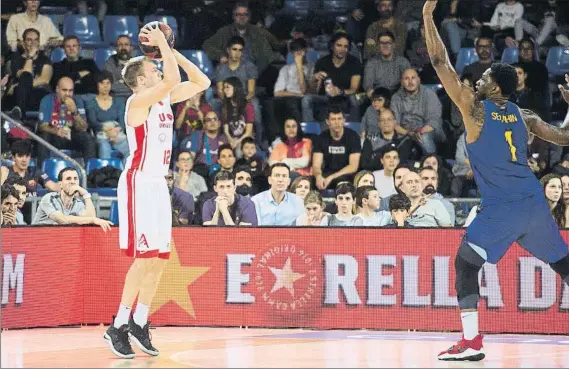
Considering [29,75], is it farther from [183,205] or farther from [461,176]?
[461,176]

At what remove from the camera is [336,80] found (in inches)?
655

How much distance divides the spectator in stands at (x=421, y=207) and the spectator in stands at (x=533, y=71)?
4035 mm

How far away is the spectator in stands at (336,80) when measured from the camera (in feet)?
54.3

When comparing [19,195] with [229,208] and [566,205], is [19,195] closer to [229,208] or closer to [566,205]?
[229,208]

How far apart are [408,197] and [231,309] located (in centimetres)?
225

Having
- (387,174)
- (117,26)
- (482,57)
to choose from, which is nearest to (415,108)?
(482,57)

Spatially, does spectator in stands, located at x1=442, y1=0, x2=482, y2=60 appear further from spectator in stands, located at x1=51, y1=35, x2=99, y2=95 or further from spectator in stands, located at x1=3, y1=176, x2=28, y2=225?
spectator in stands, located at x1=3, y1=176, x2=28, y2=225

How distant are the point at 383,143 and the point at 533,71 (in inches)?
96.6

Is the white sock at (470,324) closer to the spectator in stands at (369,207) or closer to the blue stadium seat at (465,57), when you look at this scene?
the spectator in stands at (369,207)

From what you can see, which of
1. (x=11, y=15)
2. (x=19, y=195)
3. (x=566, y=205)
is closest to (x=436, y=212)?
(x=566, y=205)

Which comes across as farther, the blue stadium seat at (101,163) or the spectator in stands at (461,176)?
the blue stadium seat at (101,163)

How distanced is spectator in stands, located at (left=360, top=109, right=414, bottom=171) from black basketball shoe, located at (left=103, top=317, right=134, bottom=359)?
641cm

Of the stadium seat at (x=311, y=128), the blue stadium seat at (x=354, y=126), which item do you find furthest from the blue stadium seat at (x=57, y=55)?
the blue stadium seat at (x=354, y=126)

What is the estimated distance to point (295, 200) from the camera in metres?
13.0
